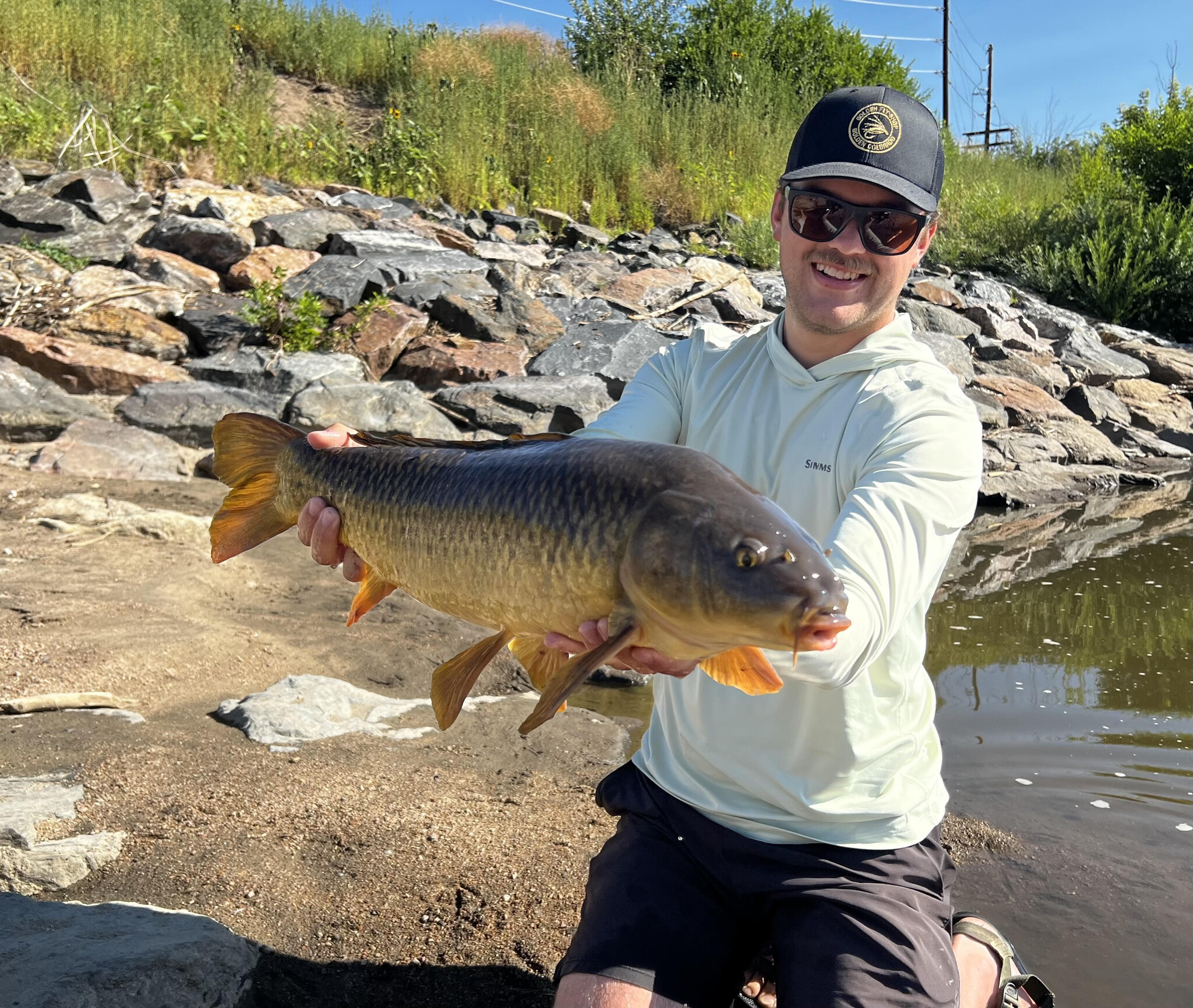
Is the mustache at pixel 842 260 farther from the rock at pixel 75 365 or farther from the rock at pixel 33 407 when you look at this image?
the rock at pixel 75 365

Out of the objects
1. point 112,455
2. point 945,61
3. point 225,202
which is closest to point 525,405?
point 112,455

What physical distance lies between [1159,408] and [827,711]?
12445mm

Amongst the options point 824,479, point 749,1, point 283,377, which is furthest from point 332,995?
point 749,1

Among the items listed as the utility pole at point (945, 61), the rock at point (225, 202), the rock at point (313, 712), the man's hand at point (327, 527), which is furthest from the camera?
the utility pole at point (945, 61)

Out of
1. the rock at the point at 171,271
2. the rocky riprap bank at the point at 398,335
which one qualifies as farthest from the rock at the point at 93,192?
the rock at the point at 171,271

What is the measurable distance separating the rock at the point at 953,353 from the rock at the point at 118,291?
7.73 m

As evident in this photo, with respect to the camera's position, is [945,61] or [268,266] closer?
[268,266]

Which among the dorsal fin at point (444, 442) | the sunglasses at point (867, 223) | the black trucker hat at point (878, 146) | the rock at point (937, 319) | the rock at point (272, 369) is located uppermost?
the rock at point (937, 319)

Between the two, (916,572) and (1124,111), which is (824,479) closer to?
(916,572)

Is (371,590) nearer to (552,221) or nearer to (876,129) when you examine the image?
(876,129)

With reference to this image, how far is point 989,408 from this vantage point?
440 inches

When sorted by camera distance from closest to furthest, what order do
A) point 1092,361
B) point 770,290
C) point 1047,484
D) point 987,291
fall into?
point 1047,484 → point 770,290 → point 1092,361 → point 987,291

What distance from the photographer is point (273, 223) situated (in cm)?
1118

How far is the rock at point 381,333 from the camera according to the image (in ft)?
30.1
